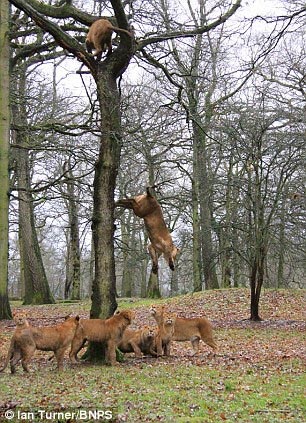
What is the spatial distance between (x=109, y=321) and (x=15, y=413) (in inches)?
115

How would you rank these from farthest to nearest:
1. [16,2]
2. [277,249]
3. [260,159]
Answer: [277,249] < [260,159] < [16,2]

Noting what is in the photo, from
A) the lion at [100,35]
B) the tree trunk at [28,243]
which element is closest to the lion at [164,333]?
the lion at [100,35]

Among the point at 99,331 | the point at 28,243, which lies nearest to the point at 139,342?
the point at 99,331

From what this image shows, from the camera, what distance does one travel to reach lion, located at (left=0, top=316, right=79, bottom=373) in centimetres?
784

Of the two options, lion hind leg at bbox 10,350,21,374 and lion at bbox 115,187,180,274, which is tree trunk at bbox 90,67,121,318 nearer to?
lion hind leg at bbox 10,350,21,374

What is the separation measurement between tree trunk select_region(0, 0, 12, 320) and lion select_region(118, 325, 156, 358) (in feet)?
20.0

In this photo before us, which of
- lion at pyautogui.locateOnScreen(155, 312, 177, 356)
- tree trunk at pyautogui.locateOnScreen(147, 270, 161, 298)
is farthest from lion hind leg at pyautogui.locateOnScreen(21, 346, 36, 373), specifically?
tree trunk at pyautogui.locateOnScreen(147, 270, 161, 298)

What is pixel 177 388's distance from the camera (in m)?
6.82

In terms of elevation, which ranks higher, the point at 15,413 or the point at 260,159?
the point at 260,159

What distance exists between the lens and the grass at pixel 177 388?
569 centimetres

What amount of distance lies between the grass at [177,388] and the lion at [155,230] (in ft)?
4.95

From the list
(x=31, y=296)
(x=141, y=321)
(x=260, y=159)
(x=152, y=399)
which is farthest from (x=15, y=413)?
(x=31, y=296)

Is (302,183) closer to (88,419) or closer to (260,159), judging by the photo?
(260,159)

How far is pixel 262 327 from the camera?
1491 cm
